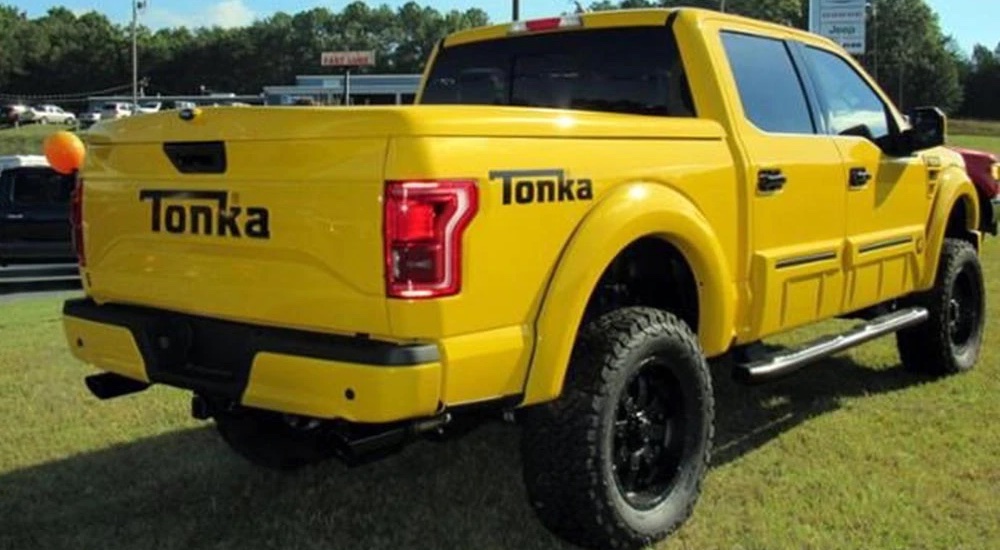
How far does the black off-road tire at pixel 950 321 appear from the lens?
21.2 ft

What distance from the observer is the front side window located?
5.49 metres

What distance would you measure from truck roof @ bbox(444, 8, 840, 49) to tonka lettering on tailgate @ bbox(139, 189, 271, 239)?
2.08 meters

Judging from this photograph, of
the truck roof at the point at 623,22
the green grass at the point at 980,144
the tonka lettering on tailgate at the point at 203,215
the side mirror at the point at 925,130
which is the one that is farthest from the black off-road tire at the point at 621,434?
the green grass at the point at 980,144

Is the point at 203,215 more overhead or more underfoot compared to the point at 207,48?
more underfoot

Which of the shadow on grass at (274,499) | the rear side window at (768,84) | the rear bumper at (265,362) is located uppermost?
the rear side window at (768,84)

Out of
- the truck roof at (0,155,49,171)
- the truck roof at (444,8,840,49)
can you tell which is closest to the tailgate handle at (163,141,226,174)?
the truck roof at (444,8,840,49)

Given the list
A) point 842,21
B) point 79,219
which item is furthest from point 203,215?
point 842,21

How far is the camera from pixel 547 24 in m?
5.16

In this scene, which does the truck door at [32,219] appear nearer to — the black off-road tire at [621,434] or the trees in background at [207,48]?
the black off-road tire at [621,434]

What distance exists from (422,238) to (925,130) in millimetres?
3667

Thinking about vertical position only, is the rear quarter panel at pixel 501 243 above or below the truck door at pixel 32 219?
above

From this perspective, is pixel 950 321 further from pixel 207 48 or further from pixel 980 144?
pixel 207 48

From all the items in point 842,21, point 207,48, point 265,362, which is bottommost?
point 265,362

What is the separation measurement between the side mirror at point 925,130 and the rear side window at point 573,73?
5.95 feet
